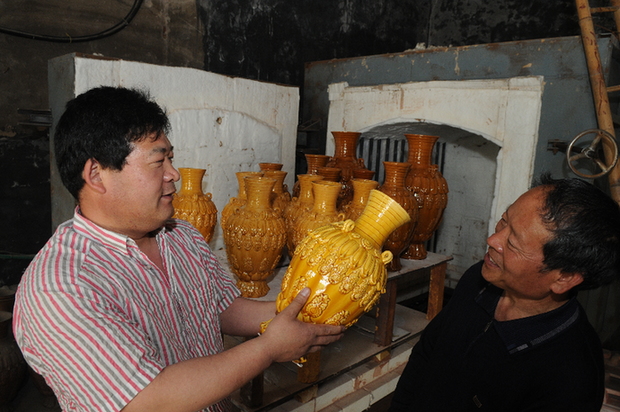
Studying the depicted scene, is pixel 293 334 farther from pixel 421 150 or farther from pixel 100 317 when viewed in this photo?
pixel 421 150

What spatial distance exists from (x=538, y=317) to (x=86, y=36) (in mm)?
4257

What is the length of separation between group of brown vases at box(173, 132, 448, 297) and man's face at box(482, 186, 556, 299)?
2.58 feet

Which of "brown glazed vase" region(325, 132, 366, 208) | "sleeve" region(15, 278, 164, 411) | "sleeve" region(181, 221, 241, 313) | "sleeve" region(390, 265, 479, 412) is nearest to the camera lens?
"sleeve" region(15, 278, 164, 411)

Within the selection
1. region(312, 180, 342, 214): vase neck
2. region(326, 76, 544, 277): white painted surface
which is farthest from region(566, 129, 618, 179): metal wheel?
region(312, 180, 342, 214): vase neck

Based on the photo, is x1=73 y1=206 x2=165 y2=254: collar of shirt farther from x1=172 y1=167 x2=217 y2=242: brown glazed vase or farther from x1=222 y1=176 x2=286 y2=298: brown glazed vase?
x1=172 y1=167 x2=217 y2=242: brown glazed vase

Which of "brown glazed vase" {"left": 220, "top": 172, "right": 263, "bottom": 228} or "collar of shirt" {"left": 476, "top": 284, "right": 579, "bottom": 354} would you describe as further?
"brown glazed vase" {"left": 220, "top": 172, "right": 263, "bottom": 228}

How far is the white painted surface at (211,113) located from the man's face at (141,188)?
179 centimetres

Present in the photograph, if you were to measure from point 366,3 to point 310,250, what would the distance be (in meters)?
5.36

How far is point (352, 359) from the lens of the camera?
118 inches

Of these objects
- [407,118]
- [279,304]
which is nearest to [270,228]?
[279,304]

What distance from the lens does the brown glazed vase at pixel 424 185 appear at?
3.25 m

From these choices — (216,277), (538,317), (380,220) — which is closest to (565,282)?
(538,317)

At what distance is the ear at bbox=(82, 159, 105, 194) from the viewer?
129 cm

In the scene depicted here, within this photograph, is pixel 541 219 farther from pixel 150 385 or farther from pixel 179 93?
pixel 179 93
